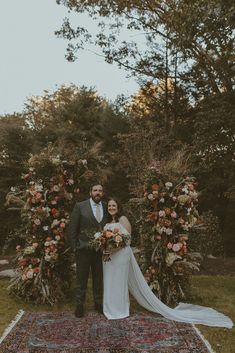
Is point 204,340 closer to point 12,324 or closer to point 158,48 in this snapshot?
point 12,324

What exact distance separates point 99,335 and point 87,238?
1.67 m

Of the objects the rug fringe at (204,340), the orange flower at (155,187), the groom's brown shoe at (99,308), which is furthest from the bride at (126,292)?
the orange flower at (155,187)

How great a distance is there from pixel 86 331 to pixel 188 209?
2846mm

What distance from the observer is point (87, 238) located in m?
6.91

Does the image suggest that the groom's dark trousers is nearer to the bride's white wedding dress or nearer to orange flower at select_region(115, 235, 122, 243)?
the bride's white wedding dress

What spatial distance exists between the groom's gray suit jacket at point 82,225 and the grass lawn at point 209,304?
1207mm

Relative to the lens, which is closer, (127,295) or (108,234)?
(108,234)

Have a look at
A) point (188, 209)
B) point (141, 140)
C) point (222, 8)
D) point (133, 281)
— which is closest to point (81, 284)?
point (133, 281)

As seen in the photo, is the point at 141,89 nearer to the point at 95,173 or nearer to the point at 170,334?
the point at 95,173

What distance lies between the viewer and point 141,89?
1820 cm

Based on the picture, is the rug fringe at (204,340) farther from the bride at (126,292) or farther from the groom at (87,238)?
the groom at (87,238)

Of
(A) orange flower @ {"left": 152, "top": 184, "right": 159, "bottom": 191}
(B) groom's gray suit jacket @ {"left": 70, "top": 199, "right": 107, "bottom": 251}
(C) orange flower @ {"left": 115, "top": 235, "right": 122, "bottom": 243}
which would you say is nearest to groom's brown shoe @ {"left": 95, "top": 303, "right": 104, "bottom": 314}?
(B) groom's gray suit jacket @ {"left": 70, "top": 199, "right": 107, "bottom": 251}

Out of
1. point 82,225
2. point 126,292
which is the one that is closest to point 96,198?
point 82,225

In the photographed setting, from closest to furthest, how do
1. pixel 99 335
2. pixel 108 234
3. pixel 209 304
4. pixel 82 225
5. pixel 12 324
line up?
pixel 99 335 < pixel 12 324 < pixel 108 234 < pixel 82 225 < pixel 209 304
